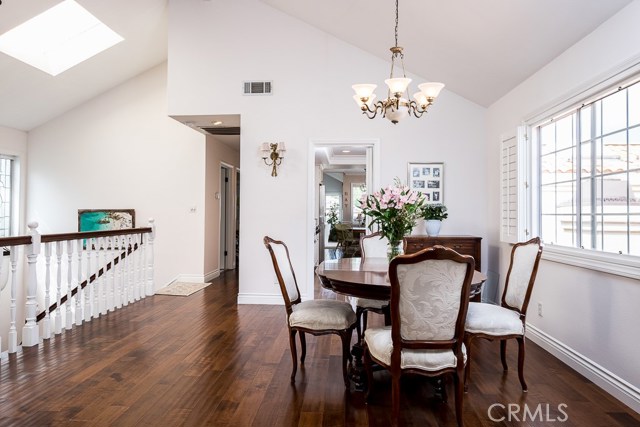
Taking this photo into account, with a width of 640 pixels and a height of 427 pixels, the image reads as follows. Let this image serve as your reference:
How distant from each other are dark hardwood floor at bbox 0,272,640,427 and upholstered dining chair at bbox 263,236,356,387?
0.90 ft

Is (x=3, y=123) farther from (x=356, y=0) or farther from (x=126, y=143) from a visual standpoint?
(x=356, y=0)

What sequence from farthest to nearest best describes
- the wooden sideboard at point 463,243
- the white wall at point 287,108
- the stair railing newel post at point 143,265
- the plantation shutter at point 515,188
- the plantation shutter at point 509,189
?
the stair railing newel post at point 143,265 → the white wall at point 287,108 → the wooden sideboard at point 463,243 → the plantation shutter at point 509,189 → the plantation shutter at point 515,188

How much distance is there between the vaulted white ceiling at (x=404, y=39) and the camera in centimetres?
303

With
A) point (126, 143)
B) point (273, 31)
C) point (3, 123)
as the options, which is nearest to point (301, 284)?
point (273, 31)

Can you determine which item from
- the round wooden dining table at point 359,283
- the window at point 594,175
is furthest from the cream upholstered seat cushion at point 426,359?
the window at point 594,175

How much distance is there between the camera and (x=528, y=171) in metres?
3.99

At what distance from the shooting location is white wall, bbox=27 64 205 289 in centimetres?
651

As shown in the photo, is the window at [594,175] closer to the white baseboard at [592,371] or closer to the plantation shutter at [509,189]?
the plantation shutter at [509,189]

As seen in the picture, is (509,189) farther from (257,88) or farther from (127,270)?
(127,270)

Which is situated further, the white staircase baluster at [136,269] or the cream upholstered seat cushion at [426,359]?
the white staircase baluster at [136,269]

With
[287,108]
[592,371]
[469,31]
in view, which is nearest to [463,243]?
[592,371]

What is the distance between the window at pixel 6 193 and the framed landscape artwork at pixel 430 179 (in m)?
6.46

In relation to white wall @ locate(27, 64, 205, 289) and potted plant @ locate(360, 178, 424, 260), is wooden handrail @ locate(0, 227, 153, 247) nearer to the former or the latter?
white wall @ locate(27, 64, 205, 289)

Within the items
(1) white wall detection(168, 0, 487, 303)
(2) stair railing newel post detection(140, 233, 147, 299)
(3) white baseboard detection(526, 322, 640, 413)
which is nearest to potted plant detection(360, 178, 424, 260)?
(3) white baseboard detection(526, 322, 640, 413)
